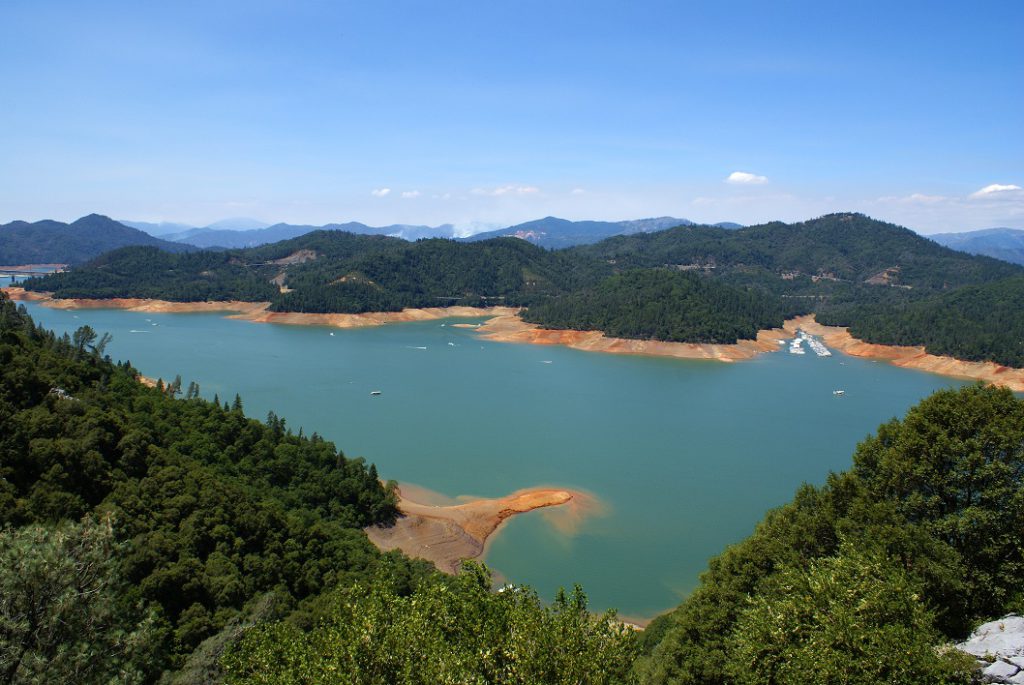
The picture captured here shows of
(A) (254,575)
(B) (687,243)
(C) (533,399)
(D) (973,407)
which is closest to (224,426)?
(A) (254,575)

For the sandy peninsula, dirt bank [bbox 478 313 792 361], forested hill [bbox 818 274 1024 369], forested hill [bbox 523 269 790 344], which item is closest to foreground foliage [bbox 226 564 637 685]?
the sandy peninsula

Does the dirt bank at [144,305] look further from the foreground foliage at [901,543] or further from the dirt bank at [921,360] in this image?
the foreground foliage at [901,543]

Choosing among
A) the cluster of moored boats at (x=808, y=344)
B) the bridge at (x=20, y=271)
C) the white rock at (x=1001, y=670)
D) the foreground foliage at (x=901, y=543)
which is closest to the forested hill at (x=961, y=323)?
the cluster of moored boats at (x=808, y=344)

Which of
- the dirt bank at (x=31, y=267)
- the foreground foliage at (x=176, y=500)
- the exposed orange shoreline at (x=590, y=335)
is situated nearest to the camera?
the foreground foliage at (x=176, y=500)

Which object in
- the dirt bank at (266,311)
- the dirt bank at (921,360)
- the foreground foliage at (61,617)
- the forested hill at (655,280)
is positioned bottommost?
the dirt bank at (921,360)

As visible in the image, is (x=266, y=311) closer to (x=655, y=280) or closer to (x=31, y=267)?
(x=655, y=280)

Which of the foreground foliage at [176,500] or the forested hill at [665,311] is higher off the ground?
the forested hill at [665,311]

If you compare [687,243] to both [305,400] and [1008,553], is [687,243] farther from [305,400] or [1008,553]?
[1008,553]
